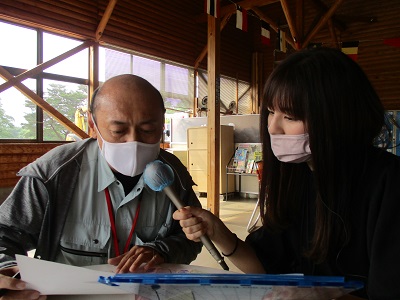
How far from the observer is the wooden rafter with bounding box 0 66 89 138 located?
5.67 metres

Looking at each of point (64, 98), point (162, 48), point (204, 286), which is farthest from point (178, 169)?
point (162, 48)

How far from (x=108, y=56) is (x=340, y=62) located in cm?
732

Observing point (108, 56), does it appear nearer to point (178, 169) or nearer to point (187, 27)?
point (187, 27)

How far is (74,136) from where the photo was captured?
22.9 ft

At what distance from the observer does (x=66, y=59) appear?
22.1ft

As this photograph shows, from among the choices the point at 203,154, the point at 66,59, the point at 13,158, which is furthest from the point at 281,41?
the point at 13,158

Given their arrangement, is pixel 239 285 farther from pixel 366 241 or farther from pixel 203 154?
pixel 203 154

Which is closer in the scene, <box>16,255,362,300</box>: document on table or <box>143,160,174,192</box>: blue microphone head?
<box>16,255,362,300</box>: document on table

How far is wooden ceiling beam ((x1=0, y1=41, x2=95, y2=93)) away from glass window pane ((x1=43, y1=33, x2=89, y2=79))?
0.10 meters

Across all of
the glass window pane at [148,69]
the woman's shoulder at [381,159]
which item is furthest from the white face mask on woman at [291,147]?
the glass window pane at [148,69]

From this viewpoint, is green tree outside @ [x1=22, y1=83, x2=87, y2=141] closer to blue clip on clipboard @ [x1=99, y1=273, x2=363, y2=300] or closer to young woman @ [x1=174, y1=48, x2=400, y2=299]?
young woman @ [x1=174, y1=48, x2=400, y2=299]

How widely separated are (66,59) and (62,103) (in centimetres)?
92

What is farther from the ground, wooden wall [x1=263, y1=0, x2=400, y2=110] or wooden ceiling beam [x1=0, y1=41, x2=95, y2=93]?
wooden wall [x1=263, y1=0, x2=400, y2=110]

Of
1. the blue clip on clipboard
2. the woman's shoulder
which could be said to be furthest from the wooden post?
the blue clip on clipboard
